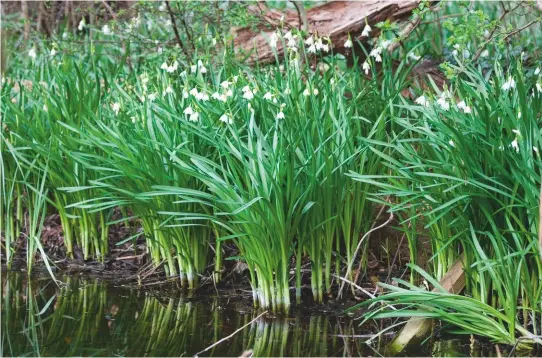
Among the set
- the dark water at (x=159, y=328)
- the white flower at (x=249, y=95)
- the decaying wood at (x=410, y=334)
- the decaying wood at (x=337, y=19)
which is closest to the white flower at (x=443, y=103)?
the decaying wood at (x=410, y=334)

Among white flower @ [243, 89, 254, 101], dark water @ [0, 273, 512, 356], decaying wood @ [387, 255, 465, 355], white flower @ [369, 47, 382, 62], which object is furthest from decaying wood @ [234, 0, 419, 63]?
decaying wood @ [387, 255, 465, 355]

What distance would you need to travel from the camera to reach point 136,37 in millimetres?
5812

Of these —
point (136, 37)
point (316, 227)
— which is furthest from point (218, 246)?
point (136, 37)

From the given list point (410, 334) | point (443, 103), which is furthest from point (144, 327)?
point (443, 103)

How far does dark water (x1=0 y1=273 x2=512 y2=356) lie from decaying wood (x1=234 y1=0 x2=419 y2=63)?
218cm

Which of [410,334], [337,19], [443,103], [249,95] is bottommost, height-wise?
[410,334]

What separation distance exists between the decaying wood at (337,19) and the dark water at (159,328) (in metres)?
2.18

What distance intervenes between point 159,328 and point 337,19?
3.11 metres

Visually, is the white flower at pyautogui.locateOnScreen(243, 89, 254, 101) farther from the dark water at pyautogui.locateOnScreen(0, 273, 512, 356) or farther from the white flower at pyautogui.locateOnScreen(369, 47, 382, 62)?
the dark water at pyautogui.locateOnScreen(0, 273, 512, 356)

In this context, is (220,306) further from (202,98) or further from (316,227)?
(202,98)

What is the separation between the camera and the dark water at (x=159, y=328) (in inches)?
130

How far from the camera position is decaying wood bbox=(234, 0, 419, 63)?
5574 millimetres

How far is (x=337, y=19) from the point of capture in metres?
5.78

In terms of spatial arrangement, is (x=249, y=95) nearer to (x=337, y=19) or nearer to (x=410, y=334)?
(x=410, y=334)
